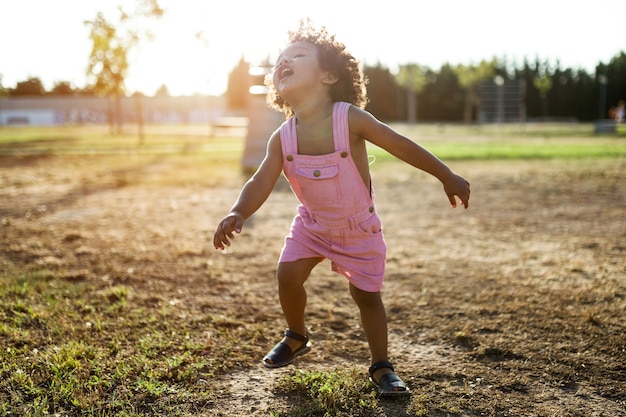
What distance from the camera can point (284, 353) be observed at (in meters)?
2.74

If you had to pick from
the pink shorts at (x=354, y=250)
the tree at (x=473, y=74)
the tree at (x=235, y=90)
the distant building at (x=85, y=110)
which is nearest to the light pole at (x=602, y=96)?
the tree at (x=473, y=74)

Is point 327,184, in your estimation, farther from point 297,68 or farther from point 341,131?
point 297,68

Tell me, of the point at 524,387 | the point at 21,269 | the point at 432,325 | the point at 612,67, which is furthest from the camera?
the point at 612,67

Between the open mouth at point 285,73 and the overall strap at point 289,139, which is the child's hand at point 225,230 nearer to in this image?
the overall strap at point 289,139

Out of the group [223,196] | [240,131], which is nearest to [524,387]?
[223,196]

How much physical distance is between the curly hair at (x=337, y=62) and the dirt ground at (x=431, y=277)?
128cm

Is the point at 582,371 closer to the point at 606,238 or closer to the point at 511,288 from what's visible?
the point at 511,288

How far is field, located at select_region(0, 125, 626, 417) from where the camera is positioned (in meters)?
2.39

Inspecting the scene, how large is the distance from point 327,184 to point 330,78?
Answer: 55 cm

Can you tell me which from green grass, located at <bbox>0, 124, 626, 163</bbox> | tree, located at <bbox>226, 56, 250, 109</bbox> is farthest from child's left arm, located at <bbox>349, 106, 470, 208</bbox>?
tree, located at <bbox>226, 56, 250, 109</bbox>

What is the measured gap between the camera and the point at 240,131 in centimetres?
3098

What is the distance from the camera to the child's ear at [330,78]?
9.20 ft

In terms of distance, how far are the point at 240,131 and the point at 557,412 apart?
29520mm

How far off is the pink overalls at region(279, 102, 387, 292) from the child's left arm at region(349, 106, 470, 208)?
0.07m
